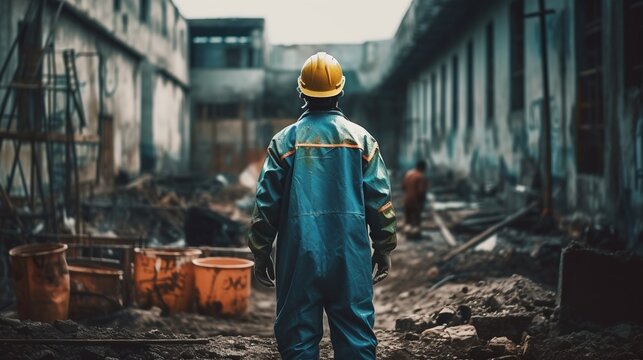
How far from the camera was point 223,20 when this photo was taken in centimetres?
3462

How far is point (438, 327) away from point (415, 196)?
23.1ft

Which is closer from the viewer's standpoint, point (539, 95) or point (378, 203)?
point (378, 203)

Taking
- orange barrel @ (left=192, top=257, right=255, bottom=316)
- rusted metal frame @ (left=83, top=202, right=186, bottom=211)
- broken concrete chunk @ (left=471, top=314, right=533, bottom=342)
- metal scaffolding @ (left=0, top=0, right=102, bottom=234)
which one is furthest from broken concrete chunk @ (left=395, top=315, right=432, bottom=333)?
rusted metal frame @ (left=83, top=202, right=186, bottom=211)

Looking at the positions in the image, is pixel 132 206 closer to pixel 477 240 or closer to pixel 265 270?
pixel 477 240

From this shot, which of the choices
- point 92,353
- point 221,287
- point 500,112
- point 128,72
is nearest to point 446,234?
point 500,112

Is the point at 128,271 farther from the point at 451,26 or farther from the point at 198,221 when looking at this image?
the point at 451,26

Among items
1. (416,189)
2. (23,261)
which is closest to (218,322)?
(23,261)

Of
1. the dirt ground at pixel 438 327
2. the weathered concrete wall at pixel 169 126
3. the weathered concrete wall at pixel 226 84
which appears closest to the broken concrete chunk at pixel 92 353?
the dirt ground at pixel 438 327

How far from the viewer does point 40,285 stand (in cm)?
588

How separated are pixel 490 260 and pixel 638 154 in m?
2.13

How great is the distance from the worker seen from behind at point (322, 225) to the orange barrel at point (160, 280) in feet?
10.7

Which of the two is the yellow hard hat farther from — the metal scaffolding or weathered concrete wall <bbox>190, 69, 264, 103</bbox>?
weathered concrete wall <bbox>190, 69, 264, 103</bbox>

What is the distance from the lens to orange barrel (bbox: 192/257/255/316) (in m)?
6.82

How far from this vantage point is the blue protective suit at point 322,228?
3.52 meters
